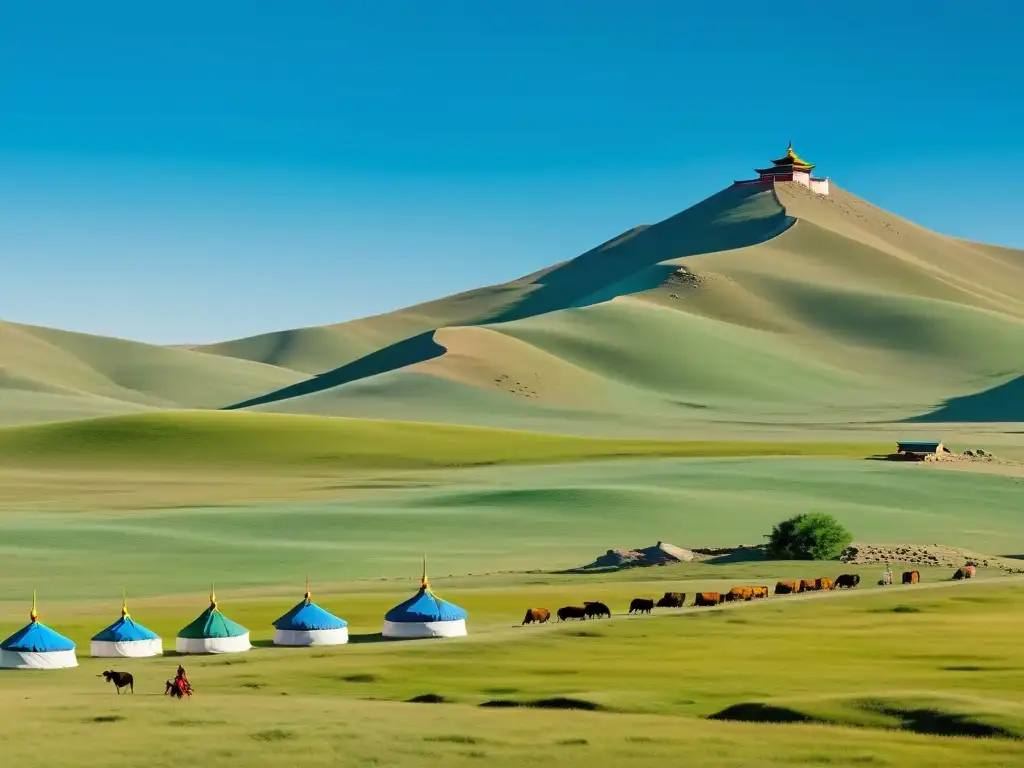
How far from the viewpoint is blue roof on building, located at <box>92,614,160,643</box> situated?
56.2m

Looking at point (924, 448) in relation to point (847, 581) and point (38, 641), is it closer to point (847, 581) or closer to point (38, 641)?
point (847, 581)

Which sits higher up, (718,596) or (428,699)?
(718,596)

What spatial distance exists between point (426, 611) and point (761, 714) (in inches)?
770

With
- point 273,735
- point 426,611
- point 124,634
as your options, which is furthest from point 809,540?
point 273,735

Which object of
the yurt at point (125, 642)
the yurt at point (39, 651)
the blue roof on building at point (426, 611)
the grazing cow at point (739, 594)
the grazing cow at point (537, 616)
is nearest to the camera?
the yurt at point (39, 651)

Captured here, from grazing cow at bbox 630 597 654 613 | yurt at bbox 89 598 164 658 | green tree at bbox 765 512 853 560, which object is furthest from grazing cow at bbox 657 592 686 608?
green tree at bbox 765 512 853 560

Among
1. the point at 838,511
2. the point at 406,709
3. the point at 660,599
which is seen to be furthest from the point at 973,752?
the point at 838,511

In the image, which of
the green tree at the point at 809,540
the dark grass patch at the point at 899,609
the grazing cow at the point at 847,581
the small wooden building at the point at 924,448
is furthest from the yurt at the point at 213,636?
the small wooden building at the point at 924,448

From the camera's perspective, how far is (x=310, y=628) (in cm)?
5847

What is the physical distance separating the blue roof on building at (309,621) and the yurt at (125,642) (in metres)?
4.32

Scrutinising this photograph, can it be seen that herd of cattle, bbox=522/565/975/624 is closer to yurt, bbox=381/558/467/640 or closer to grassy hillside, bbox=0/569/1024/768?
grassy hillside, bbox=0/569/1024/768

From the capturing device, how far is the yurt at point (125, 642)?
184 feet

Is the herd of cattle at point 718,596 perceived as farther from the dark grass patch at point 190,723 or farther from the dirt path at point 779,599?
the dark grass patch at point 190,723

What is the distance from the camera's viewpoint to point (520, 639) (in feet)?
187
